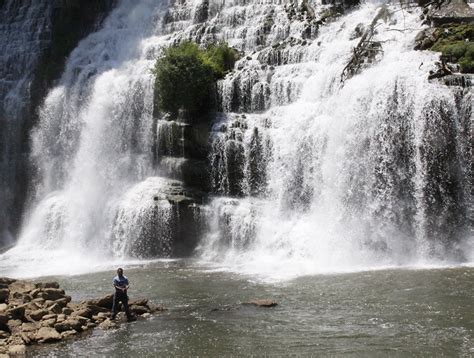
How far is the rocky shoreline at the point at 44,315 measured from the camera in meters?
15.9

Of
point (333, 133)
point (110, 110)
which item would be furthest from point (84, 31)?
point (333, 133)

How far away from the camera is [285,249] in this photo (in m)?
27.5

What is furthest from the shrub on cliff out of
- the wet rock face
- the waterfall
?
the waterfall

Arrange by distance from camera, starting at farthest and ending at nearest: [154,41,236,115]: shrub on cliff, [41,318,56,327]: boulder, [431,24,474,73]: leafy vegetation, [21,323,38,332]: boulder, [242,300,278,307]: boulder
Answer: [154,41,236,115]: shrub on cliff, [431,24,474,73]: leafy vegetation, [242,300,278,307]: boulder, [41,318,56,327]: boulder, [21,323,38,332]: boulder

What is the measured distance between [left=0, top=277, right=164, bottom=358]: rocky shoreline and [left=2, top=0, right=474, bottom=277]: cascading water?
8012mm

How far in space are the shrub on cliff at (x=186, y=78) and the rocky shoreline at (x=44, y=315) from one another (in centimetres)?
1605

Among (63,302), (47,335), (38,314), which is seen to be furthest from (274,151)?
(47,335)

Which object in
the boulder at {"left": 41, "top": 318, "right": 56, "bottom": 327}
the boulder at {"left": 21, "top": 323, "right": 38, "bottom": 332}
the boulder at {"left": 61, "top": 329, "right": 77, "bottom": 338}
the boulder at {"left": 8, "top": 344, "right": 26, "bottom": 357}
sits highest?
the boulder at {"left": 41, "top": 318, "right": 56, "bottom": 327}

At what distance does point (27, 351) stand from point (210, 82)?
71.3ft

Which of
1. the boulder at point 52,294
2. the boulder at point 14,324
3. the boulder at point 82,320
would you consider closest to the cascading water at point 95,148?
the boulder at point 52,294

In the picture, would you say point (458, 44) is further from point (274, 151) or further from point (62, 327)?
point (62, 327)

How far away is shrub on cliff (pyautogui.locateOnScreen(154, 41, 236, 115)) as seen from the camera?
33.8m

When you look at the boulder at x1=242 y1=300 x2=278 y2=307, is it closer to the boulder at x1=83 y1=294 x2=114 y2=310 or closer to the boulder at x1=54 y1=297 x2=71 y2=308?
the boulder at x1=83 y1=294 x2=114 y2=310

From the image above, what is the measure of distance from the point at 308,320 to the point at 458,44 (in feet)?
52.6
